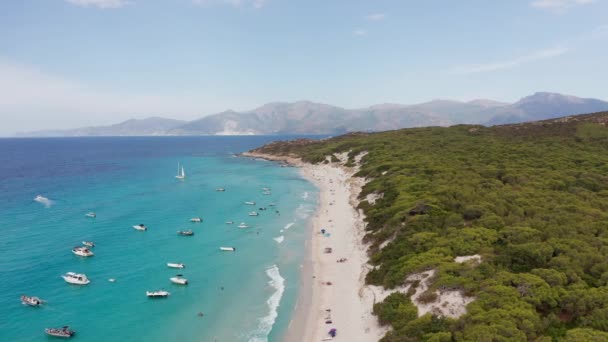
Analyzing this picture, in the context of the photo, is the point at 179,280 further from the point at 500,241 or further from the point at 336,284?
the point at 500,241

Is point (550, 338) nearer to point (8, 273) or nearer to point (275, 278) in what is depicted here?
point (275, 278)

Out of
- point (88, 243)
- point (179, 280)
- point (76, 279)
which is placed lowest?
point (179, 280)

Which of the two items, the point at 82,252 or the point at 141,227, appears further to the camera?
the point at 141,227

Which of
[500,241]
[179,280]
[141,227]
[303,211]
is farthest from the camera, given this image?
[303,211]

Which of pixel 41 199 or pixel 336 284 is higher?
pixel 41 199

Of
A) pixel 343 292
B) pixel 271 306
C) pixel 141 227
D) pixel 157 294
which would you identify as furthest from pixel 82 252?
pixel 343 292

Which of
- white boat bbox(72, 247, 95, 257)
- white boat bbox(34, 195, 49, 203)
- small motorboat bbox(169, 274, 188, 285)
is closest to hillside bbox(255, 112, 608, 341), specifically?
small motorboat bbox(169, 274, 188, 285)
